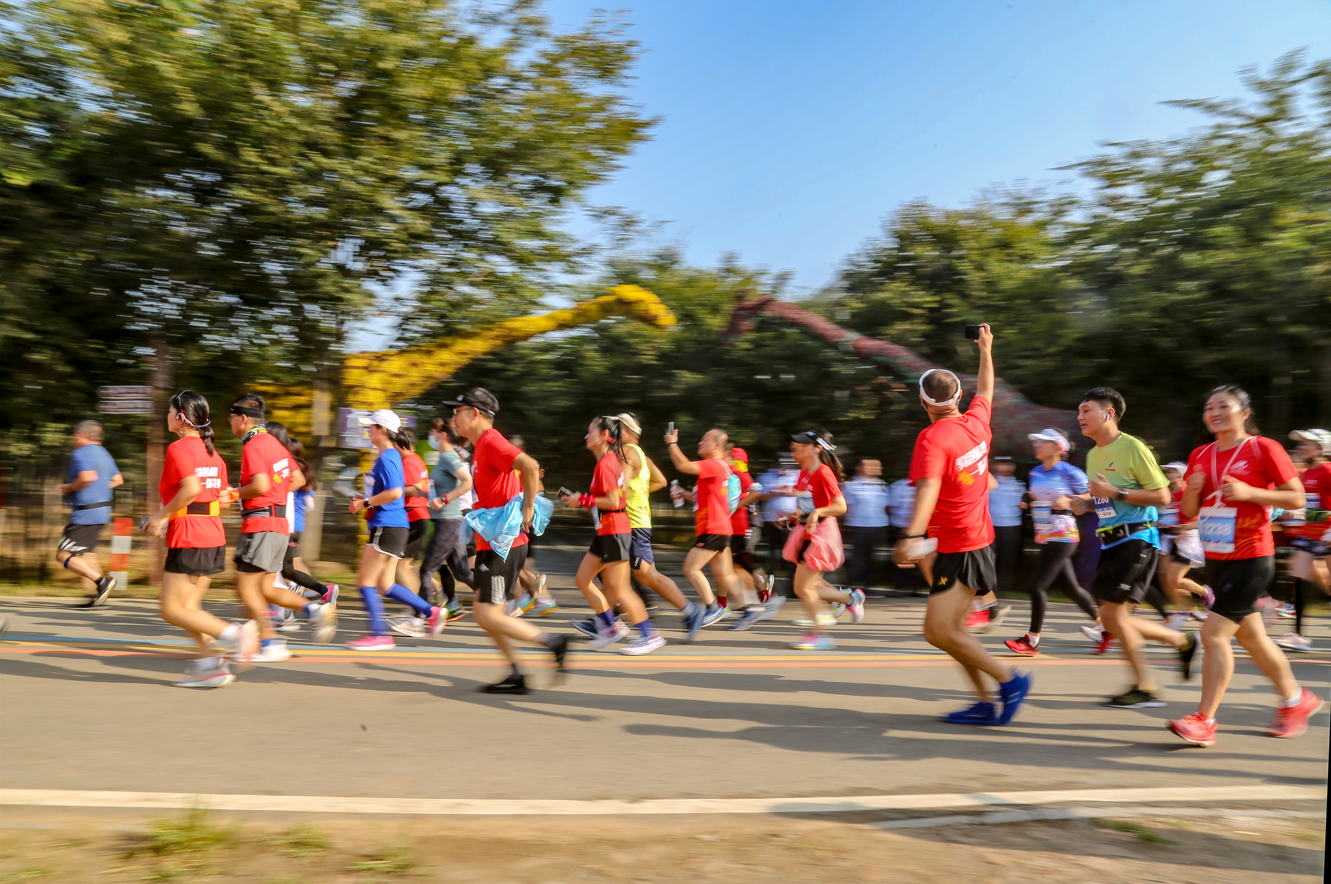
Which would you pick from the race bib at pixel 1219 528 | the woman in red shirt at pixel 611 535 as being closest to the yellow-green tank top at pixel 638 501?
the woman in red shirt at pixel 611 535

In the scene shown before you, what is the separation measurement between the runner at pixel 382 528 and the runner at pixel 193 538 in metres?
1.71

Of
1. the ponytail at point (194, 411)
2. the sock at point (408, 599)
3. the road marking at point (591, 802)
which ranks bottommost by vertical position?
the road marking at point (591, 802)

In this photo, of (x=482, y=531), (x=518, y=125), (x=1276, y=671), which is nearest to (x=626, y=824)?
(x=482, y=531)

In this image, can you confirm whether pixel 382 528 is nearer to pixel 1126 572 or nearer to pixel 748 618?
pixel 748 618

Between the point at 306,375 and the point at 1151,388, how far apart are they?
11.8 metres

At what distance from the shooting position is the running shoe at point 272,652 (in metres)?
7.31

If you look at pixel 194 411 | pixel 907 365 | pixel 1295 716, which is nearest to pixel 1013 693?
pixel 1295 716

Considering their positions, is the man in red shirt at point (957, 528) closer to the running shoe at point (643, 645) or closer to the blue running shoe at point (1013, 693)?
the blue running shoe at point (1013, 693)

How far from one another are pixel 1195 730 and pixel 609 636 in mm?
4582

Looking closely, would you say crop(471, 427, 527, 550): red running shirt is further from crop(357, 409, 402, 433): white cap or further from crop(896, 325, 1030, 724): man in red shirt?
crop(896, 325, 1030, 724): man in red shirt

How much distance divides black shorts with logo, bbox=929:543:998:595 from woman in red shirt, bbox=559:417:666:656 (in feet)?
10.4

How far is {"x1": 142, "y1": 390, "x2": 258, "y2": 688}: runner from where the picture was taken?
6391mm

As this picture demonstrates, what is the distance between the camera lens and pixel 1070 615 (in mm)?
11211

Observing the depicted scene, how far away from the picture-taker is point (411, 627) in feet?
29.4
